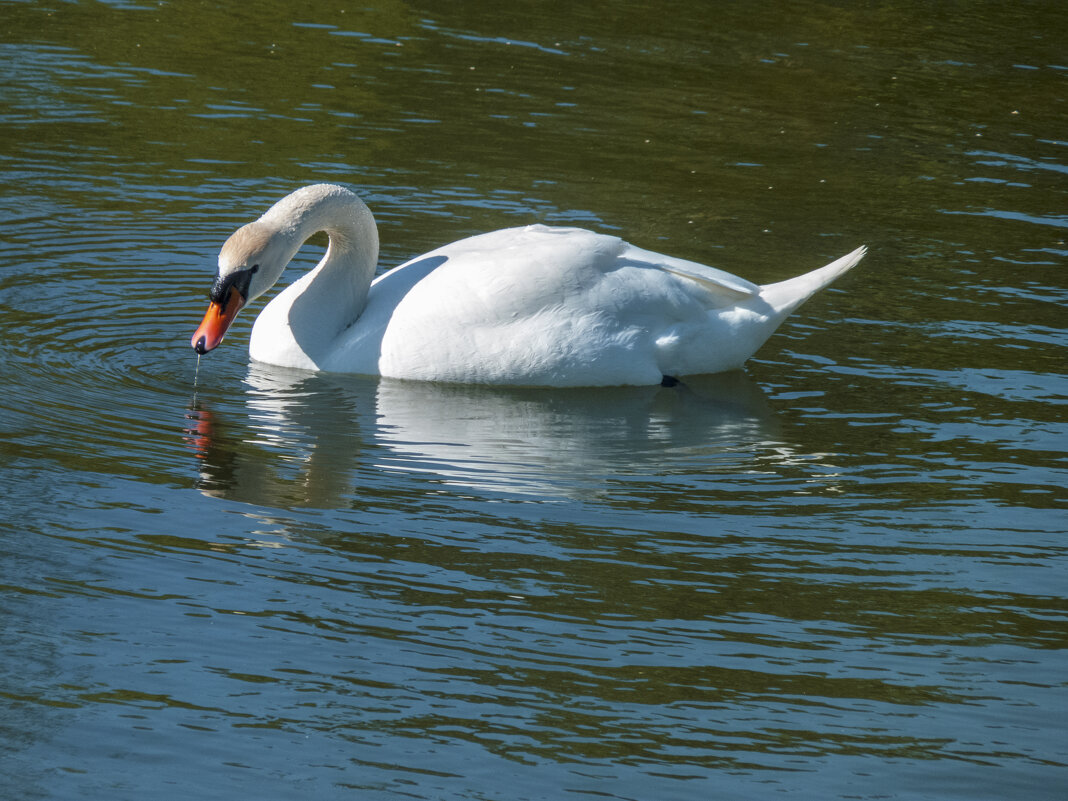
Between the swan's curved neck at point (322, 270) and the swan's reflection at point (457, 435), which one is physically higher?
the swan's curved neck at point (322, 270)

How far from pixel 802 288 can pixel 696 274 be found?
628mm

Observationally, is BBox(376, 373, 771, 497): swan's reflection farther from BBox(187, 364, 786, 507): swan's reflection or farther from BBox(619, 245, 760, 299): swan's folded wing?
BBox(619, 245, 760, 299): swan's folded wing

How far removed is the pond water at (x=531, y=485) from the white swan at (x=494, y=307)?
193mm

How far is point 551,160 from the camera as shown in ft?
45.9

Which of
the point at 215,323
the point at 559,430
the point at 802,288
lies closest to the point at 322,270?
the point at 215,323

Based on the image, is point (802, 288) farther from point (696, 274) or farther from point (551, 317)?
point (551, 317)

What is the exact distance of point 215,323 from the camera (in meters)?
9.06

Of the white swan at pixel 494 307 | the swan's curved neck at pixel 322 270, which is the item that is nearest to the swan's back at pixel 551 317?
the white swan at pixel 494 307

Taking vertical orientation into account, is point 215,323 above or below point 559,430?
above

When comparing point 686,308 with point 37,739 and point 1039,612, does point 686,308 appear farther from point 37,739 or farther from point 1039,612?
point 37,739

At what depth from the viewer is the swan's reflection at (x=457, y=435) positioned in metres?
7.88

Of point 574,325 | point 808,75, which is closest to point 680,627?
point 574,325

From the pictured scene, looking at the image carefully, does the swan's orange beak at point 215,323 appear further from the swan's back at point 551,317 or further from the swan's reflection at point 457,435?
the swan's back at point 551,317

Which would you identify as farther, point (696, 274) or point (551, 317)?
point (696, 274)
